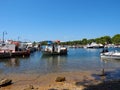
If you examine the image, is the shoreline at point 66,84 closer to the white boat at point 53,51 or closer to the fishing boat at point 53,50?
the white boat at point 53,51

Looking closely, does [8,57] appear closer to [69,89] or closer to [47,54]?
[47,54]

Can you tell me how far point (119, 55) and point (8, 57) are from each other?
31645mm

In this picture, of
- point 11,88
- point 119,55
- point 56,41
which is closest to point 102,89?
point 11,88

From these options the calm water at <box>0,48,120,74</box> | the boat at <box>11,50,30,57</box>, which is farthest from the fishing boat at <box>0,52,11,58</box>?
the calm water at <box>0,48,120,74</box>

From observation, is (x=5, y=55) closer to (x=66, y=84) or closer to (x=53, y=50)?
(x=53, y=50)

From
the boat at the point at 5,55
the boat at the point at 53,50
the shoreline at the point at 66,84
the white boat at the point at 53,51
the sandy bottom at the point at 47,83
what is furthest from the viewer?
the boat at the point at 53,50

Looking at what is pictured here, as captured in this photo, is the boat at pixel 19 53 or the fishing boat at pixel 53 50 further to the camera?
the fishing boat at pixel 53 50

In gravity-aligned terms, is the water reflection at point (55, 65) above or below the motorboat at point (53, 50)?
below

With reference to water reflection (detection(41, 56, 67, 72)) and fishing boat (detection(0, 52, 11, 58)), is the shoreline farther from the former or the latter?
fishing boat (detection(0, 52, 11, 58))

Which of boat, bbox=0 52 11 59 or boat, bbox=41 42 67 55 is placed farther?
boat, bbox=41 42 67 55

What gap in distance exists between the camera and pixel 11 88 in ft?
69.8

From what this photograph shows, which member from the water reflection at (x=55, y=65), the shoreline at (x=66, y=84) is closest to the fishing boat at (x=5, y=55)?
→ the water reflection at (x=55, y=65)

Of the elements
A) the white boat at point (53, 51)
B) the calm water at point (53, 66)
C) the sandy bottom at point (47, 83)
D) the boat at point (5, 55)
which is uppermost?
the white boat at point (53, 51)

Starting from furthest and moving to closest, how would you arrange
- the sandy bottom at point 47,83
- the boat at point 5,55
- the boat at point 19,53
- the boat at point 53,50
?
the boat at point 53,50 < the boat at point 19,53 < the boat at point 5,55 < the sandy bottom at point 47,83
